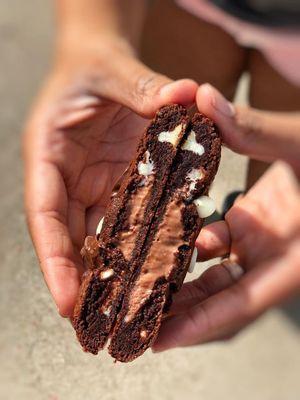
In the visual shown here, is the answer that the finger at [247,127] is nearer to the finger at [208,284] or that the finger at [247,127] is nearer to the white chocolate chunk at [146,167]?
the white chocolate chunk at [146,167]

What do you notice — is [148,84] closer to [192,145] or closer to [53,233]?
[192,145]

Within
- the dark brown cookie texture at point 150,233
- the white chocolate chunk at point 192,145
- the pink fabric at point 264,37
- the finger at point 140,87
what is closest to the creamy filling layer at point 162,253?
the dark brown cookie texture at point 150,233

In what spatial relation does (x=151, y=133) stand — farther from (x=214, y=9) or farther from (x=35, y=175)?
(x=214, y=9)

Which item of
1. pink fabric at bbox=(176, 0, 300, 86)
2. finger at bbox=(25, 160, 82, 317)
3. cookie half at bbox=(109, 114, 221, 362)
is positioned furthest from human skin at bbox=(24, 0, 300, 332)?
pink fabric at bbox=(176, 0, 300, 86)

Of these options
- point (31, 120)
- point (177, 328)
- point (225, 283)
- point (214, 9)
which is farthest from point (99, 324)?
point (214, 9)

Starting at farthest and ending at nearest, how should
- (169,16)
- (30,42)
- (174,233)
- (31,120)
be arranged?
(30,42)
(169,16)
(31,120)
(174,233)


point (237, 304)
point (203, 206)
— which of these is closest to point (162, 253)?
point (203, 206)
